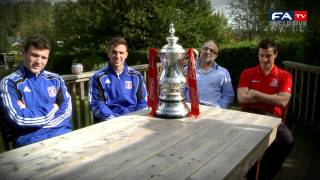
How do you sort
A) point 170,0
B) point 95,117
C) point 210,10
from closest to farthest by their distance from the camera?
point 95,117 < point 170,0 < point 210,10

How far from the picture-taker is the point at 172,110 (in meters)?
2.17

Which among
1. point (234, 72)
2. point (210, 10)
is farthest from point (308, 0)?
point (210, 10)

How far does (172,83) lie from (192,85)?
22 centimetres

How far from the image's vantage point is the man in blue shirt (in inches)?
122

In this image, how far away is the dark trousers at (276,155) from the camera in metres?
2.52

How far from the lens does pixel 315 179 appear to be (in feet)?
9.17

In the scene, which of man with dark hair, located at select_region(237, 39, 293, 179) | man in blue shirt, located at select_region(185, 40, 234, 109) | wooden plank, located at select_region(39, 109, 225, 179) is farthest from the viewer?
man in blue shirt, located at select_region(185, 40, 234, 109)

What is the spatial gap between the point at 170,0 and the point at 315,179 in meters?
15.2

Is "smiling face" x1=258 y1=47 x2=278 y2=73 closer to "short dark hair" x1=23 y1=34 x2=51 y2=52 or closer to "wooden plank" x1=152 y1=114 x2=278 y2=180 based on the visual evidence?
"wooden plank" x1=152 y1=114 x2=278 y2=180

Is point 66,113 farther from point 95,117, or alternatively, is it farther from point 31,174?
point 31,174

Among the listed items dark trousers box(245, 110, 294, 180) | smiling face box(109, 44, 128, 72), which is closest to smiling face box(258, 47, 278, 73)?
dark trousers box(245, 110, 294, 180)

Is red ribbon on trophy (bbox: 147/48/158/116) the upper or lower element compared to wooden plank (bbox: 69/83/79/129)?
upper

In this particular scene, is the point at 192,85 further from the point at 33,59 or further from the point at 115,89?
the point at 33,59

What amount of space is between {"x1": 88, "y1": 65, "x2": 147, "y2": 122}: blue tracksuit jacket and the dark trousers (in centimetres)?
102
